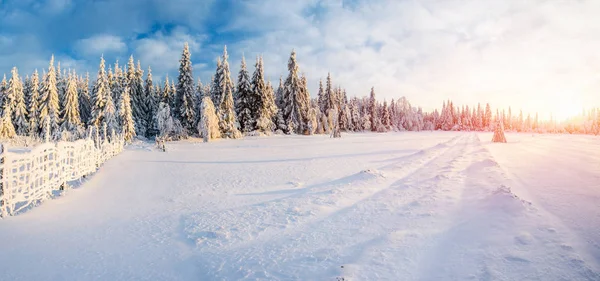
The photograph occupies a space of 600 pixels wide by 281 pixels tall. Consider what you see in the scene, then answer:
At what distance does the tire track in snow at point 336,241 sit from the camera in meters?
3.91

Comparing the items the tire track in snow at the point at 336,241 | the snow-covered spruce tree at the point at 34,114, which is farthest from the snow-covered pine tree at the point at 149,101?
the tire track in snow at the point at 336,241

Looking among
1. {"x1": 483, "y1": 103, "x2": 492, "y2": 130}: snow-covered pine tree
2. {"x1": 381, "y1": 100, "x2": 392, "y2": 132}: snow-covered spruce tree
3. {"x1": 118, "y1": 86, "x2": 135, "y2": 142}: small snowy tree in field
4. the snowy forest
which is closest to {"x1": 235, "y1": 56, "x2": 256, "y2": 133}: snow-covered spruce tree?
the snowy forest

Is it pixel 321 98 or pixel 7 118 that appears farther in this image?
pixel 321 98

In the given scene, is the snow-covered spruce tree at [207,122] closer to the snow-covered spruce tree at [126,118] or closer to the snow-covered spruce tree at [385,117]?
the snow-covered spruce tree at [126,118]

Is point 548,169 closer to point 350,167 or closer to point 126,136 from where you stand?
point 350,167

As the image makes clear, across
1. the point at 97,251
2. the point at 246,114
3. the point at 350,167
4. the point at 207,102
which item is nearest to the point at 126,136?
the point at 207,102

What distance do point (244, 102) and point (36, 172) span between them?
118 feet

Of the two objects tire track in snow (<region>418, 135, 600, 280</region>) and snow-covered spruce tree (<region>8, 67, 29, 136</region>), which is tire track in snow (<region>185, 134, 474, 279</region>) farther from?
snow-covered spruce tree (<region>8, 67, 29, 136</region>)

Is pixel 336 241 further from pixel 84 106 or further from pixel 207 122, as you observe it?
pixel 84 106

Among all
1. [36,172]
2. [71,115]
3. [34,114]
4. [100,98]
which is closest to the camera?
[36,172]

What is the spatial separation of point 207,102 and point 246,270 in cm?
3335

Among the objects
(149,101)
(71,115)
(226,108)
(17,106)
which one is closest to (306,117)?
(226,108)

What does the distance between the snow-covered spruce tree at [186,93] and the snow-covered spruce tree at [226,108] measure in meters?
4.13

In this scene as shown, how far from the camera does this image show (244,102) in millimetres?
42625
